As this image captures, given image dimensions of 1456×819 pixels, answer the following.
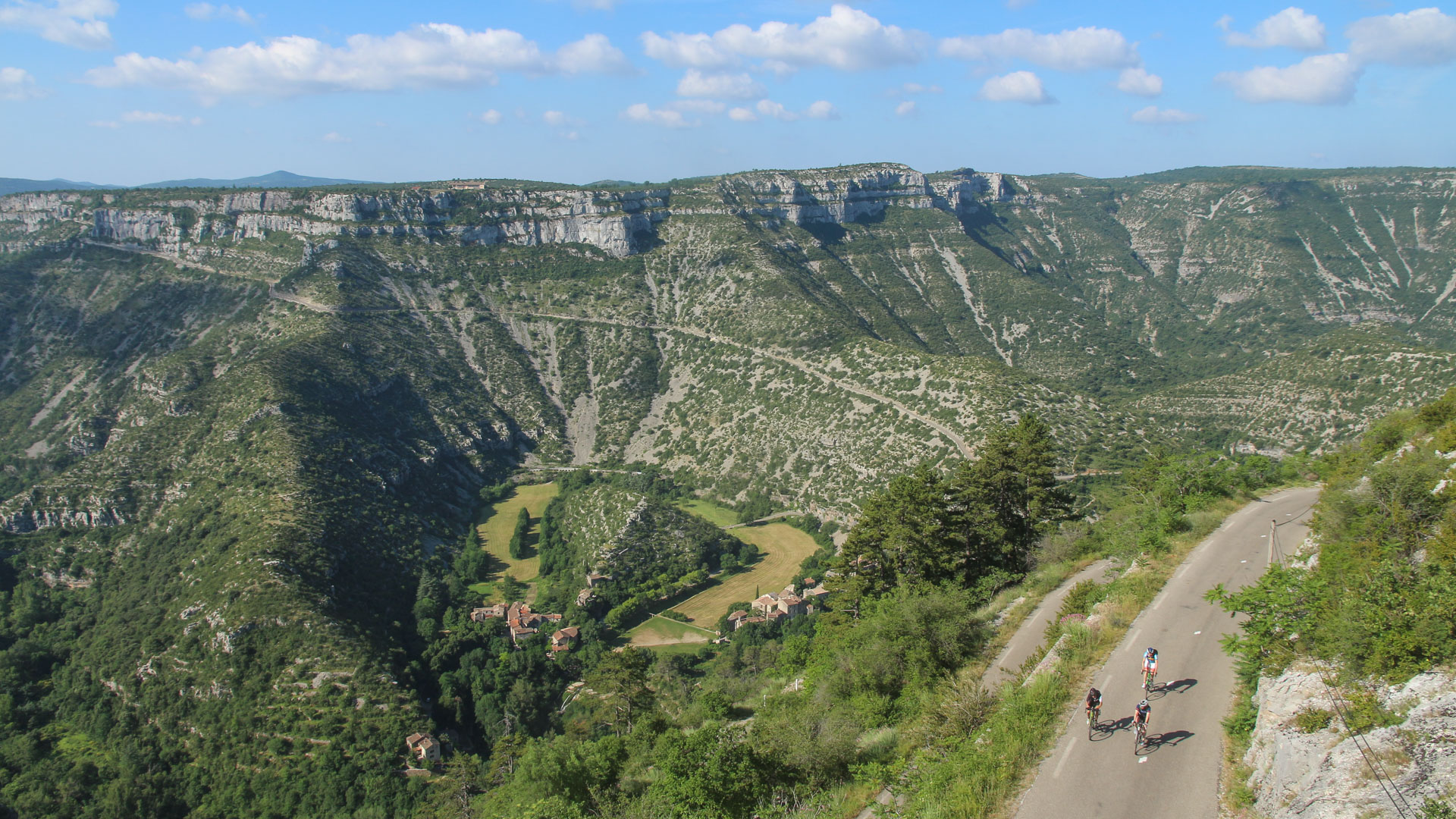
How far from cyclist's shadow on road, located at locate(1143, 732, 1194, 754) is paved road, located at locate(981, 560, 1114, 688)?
434 centimetres

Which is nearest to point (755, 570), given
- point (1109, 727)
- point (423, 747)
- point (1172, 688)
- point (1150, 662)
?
point (423, 747)

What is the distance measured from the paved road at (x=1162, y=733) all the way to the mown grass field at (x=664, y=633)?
1759 inches

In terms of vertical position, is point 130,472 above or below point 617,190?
below

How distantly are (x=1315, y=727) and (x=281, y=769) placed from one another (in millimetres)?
50057

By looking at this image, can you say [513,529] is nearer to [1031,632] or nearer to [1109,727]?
[1031,632]

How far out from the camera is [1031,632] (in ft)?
76.1

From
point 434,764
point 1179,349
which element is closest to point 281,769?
point 434,764

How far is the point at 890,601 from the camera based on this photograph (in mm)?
26469

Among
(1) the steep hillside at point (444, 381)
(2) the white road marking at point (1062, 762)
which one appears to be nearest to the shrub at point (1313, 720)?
(2) the white road marking at point (1062, 762)

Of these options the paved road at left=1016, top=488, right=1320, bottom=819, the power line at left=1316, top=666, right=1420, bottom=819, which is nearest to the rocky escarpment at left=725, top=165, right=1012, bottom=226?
the paved road at left=1016, top=488, right=1320, bottom=819

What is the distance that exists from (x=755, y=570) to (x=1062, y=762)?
60006 millimetres

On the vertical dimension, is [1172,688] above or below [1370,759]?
below

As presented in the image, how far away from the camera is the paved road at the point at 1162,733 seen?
45.0 ft

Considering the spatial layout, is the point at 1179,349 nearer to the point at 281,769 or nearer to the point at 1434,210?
the point at 1434,210
